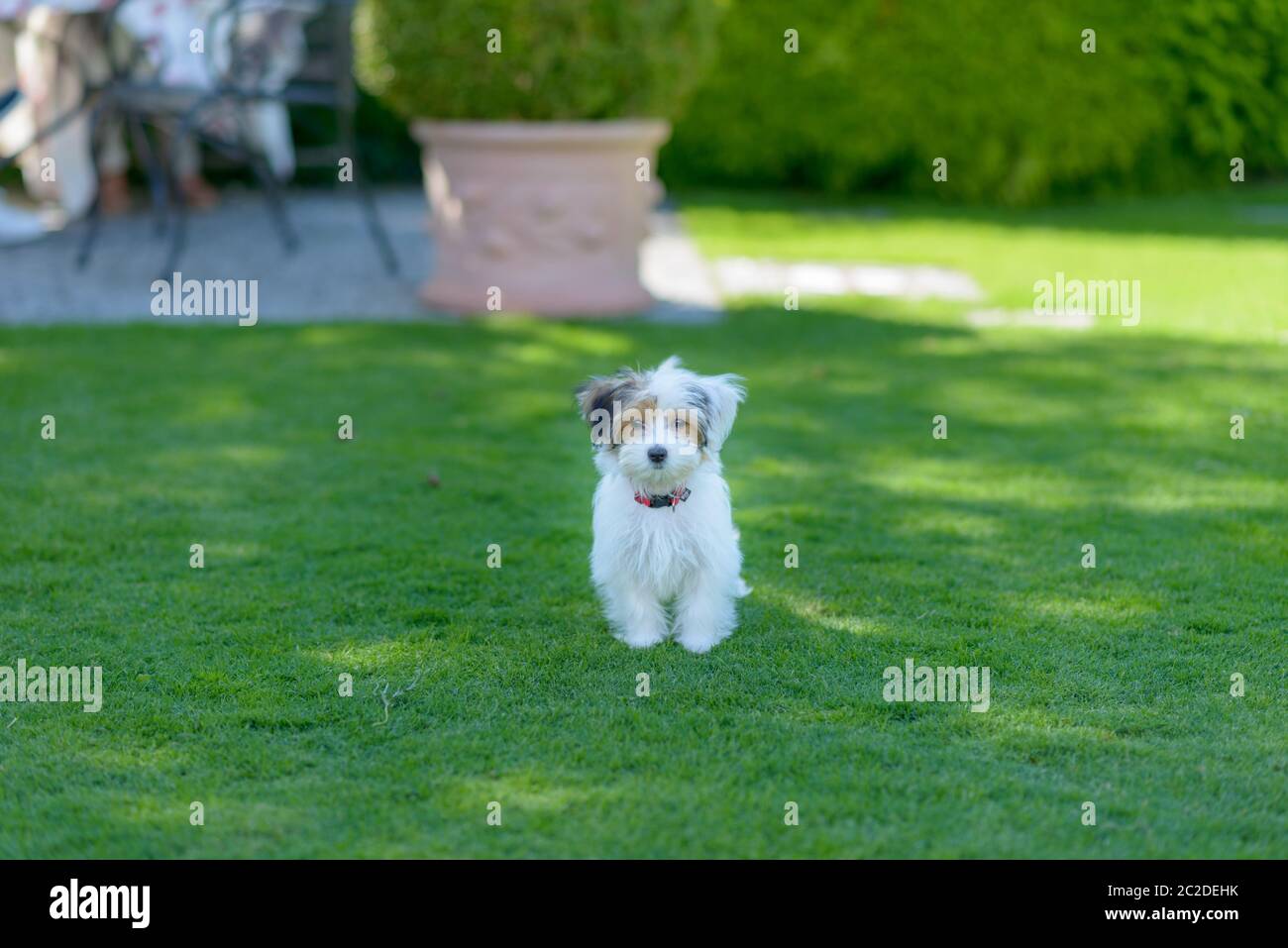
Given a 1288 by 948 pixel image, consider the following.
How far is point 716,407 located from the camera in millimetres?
4234

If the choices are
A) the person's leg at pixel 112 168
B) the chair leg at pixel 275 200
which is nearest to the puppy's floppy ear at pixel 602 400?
the chair leg at pixel 275 200

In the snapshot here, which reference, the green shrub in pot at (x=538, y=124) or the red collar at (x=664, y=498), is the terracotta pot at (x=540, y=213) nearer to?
the green shrub in pot at (x=538, y=124)

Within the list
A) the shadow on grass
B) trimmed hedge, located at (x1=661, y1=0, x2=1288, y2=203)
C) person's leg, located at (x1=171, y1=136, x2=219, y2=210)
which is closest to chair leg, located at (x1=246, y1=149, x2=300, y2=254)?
person's leg, located at (x1=171, y1=136, x2=219, y2=210)

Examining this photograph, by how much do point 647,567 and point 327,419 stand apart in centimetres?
295

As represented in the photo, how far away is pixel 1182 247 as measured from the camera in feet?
35.8

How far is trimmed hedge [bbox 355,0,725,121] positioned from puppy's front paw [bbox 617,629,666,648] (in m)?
4.64

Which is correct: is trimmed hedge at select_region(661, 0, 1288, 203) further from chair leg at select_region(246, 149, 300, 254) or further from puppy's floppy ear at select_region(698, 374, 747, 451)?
puppy's floppy ear at select_region(698, 374, 747, 451)

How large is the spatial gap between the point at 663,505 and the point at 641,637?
406mm

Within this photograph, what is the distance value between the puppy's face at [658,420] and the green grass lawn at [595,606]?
58cm

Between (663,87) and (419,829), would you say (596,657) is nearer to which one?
(419,829)

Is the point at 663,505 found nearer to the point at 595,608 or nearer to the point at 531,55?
the point at 595,608

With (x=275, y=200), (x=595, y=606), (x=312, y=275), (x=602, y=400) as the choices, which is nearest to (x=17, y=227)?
(x=275, y=200)

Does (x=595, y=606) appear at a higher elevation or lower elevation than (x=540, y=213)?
lower

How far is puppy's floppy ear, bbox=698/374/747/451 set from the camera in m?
4.20
